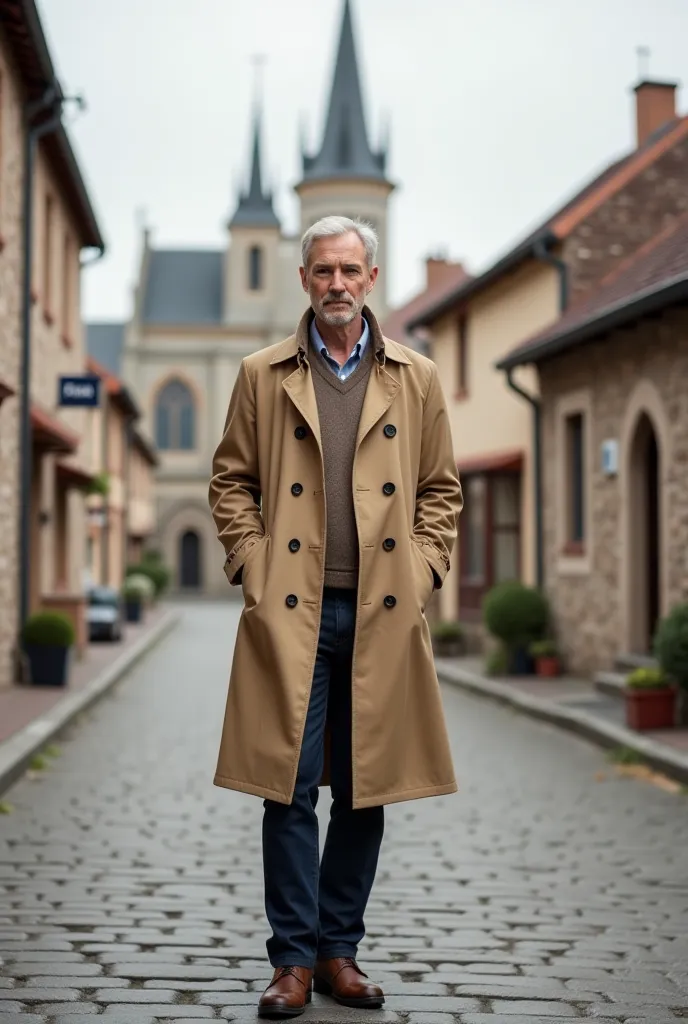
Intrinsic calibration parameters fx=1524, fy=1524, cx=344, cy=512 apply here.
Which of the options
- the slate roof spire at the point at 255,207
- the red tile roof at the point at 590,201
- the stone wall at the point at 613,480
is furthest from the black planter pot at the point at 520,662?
the slate roof spire at the point at 255,207

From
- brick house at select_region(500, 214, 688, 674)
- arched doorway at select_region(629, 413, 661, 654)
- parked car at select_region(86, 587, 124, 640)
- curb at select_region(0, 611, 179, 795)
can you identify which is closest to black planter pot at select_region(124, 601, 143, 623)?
parked car at select_region(86, 587, 124, 640)

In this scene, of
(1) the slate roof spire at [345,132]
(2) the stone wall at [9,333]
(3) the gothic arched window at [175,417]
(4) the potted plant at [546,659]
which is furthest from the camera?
(3) the gothic arched window at [175,417]

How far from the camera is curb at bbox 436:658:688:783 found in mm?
9805

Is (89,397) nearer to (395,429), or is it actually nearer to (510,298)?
(510,298)

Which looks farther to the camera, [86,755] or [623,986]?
[86,755]

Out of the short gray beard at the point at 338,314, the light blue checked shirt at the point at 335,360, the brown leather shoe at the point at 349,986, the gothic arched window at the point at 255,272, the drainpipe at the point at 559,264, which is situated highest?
the gothic arched window at the point at 255,272

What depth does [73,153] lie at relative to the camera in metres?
17.1

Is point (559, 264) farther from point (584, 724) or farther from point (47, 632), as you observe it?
point (584, 724)

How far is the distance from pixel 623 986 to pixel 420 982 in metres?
0.63

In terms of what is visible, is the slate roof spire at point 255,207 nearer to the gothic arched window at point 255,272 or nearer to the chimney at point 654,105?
the gothic arched window at point 255,272

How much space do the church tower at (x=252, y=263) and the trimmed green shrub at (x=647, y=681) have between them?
5221 cm

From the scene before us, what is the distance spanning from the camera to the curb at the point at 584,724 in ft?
32.2

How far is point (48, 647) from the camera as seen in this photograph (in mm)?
14969

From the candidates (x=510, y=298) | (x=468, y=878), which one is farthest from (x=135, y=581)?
(x=468, y=878)
